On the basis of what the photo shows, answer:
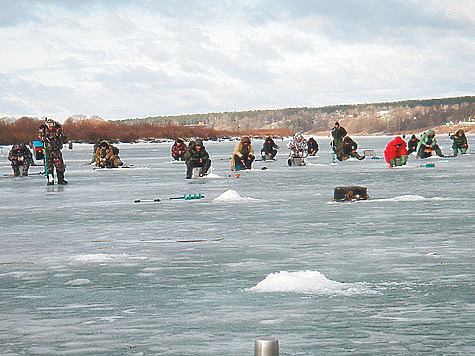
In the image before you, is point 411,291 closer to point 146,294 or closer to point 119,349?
point 146,294

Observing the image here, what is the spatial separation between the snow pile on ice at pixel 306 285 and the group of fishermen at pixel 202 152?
16094 mm

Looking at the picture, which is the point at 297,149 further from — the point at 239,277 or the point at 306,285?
the point at 306,285

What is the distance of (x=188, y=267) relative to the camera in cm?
920

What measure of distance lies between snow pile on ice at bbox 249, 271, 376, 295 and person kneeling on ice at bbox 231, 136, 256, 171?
78.6 feet

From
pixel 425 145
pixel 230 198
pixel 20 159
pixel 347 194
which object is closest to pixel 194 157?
pixel 20 159

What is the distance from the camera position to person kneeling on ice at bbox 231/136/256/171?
32.3 meters

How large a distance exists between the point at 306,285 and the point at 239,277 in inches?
32.8

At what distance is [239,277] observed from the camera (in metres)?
8.45

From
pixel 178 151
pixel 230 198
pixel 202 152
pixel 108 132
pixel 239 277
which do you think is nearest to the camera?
pixel 239 277

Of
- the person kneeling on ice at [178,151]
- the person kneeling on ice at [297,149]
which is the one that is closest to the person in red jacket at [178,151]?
the person kneeling on ice at [178,151]

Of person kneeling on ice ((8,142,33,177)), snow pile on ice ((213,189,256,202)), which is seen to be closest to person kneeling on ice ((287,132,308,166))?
person kneeling on ice ((8,142,33,177))

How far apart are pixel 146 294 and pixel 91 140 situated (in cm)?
10533

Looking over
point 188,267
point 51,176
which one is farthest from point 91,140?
point 188,267

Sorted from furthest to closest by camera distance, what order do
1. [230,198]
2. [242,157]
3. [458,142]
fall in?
[458,142] → [242,157] → [230,198]
